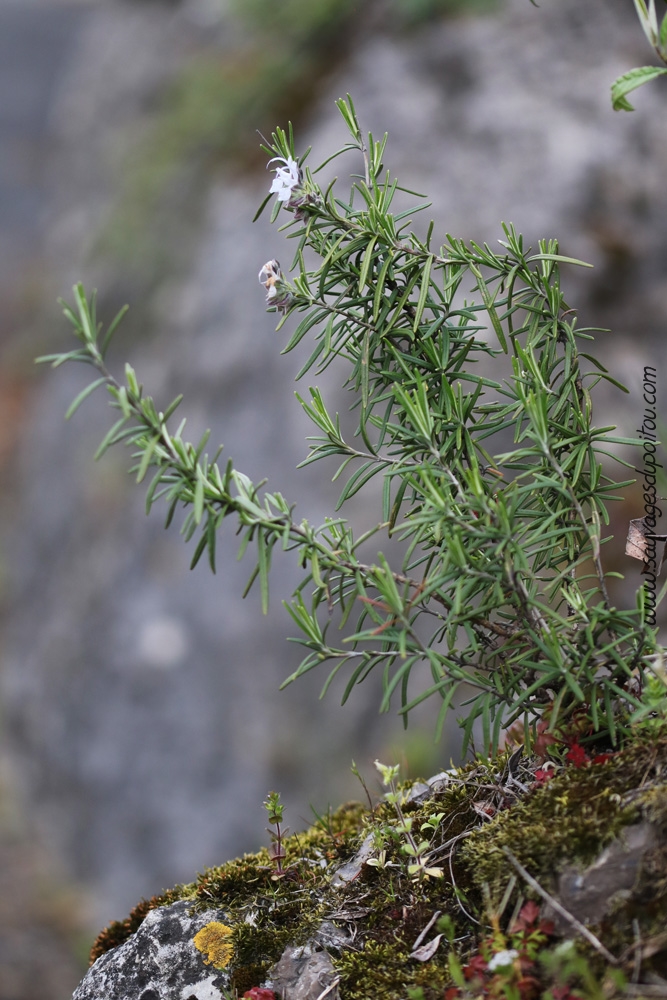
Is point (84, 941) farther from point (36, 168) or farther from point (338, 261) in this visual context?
point (36, 168)

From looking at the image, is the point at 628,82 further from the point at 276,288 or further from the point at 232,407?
the point at 232,407

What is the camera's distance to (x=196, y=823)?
506 cm

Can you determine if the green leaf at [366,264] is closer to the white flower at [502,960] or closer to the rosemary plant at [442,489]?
the rosemary plant at [442,489]

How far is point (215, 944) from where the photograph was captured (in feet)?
4.19

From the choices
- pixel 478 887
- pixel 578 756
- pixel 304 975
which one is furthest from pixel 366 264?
pixel 304 975

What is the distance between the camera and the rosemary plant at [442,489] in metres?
1.10

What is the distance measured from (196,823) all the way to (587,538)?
450 centimetres

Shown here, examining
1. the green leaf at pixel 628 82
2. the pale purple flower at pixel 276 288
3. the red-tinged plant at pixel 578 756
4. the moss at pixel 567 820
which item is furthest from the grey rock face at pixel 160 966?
the green leaf at pixel 628 82

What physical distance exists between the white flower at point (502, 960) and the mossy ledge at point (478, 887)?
1cm

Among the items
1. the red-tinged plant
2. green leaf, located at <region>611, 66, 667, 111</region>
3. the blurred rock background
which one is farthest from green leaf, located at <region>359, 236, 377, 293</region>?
the blurred rock background

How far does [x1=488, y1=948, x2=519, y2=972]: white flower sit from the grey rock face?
49 centimetres

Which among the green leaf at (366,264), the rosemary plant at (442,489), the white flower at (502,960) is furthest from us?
the green leaf at (366,264)

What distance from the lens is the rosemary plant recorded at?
1104mm

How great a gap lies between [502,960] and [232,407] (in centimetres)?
484
